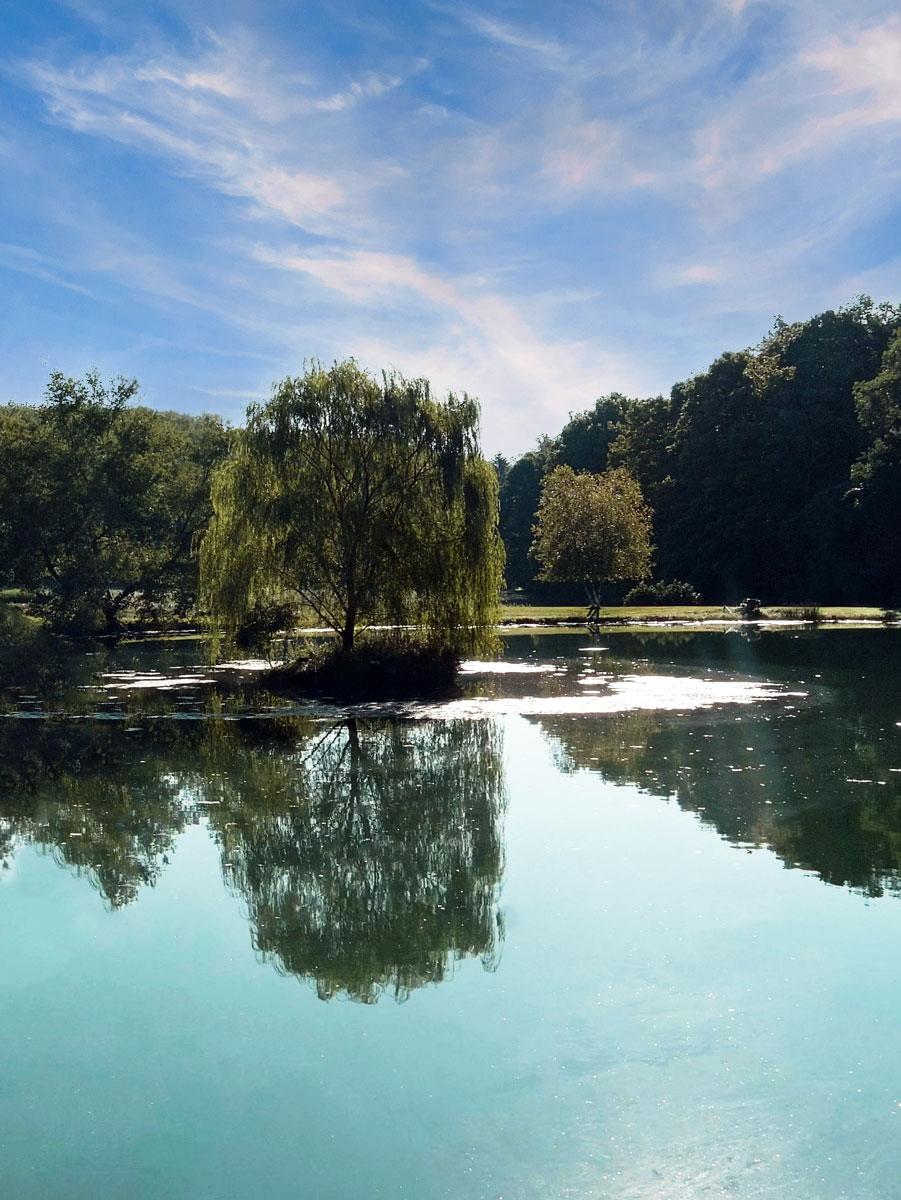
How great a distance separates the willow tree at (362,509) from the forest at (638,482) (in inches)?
5.0

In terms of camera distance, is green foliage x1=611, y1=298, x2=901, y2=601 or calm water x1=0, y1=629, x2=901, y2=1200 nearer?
calm water x1=0, y1=629, x2=901, y2=1200

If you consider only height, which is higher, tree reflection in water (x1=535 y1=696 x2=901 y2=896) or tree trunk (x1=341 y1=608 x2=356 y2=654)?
tree trunk (x1=341 y1=608 x2=356 y2=654)

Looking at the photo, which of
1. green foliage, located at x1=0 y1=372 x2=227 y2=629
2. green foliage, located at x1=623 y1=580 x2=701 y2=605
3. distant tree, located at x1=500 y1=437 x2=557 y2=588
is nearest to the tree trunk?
green foliage, located at x1=0 y1=372 x2=227 y2=629

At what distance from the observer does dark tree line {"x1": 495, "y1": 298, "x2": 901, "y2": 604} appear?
214ft

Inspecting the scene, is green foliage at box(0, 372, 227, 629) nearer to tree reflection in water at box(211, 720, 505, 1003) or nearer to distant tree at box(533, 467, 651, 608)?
distant tree at box(533, 467, 651, 608)

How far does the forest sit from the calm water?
1349cm

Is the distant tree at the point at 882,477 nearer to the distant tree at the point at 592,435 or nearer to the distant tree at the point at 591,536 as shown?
the distant tree at the point at 591,536

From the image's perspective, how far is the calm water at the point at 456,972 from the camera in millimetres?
5406

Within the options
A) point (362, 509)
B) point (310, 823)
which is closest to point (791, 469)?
point (362, 509)

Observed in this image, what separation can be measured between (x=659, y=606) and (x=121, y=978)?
6116 cm

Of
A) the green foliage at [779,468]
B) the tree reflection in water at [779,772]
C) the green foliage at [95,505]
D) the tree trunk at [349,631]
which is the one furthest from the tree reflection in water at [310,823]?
the green foliage at [779,468]

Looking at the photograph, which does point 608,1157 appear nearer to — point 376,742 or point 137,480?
point 376,742

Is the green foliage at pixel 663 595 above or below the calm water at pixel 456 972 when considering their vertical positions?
above

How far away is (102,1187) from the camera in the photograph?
5.19 m
